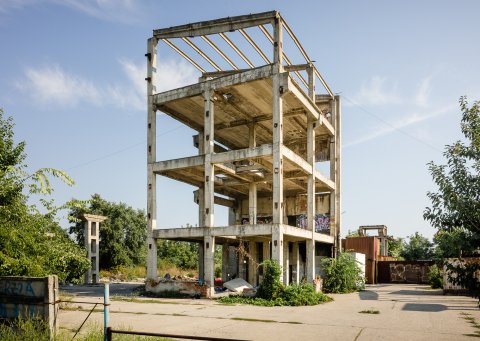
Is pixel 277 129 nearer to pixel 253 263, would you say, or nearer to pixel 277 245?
pixel 277 245

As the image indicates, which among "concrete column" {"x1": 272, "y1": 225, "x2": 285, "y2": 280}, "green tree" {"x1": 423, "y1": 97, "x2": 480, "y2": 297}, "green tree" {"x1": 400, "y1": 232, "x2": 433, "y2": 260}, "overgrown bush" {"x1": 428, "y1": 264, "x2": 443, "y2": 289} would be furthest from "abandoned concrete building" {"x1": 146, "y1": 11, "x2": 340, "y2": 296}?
"green tree" {"x1": 400, "y1": 232, "x2": 433, "y2": 260}

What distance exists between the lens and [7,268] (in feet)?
38.7

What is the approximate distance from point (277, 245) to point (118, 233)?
106 ft

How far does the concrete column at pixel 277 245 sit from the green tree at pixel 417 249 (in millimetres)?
41388

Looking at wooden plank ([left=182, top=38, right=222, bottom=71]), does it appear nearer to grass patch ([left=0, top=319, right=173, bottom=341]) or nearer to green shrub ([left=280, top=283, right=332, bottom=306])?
green shrub ([left=280, top=283, right=332, bottom=306])

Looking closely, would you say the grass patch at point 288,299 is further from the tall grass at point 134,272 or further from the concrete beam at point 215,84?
the tall grass at point 134,272

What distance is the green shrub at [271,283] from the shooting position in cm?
2194

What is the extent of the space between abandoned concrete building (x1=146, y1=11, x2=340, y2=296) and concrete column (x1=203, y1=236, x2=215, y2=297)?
0.19 ft

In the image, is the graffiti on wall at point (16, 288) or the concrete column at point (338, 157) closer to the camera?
the graffiti on wall at point (16, 288)

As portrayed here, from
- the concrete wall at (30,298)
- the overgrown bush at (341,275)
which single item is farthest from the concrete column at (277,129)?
the concrete wall at (30,298)

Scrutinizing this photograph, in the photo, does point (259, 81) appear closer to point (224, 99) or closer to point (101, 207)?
point (224, 99)

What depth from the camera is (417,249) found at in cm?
5972

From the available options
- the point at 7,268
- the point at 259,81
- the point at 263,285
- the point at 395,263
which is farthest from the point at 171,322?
the point at 395,263

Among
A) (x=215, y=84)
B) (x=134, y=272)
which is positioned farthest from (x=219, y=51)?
(x=134, y=272)
